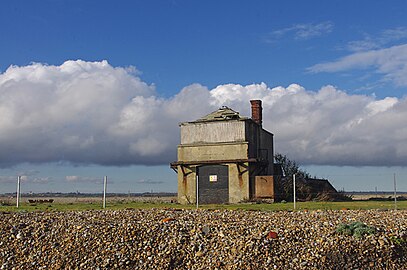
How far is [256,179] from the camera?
3200 cm

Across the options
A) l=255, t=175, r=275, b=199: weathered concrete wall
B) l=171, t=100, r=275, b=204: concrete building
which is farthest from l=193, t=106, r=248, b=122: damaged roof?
l=255, t=175, r=275, b=199: weathered concrete wall

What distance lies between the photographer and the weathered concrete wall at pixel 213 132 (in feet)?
109

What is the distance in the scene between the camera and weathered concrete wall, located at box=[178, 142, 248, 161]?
33000mm

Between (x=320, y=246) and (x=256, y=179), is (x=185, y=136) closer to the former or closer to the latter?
(x=256, y=179)

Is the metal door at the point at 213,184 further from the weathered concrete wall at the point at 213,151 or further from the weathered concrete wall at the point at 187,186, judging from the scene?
the weathered concrete wall at the point at 213,151

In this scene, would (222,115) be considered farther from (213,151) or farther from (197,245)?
(197,245)

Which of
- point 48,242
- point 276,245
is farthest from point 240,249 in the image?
point 48,242

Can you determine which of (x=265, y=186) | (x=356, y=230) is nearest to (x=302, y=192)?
(x=265, y=186)

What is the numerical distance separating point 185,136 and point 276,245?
24286 millimetres

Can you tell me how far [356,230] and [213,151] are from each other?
22.6m

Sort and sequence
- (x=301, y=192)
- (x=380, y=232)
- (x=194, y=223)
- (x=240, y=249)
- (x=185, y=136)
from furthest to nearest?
(x=185, y=136) → (x=301, y=192) → (x=194, y=223) → (x=380, y=232) → (x=240, y=249)

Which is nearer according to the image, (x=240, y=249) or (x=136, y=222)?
(x=240, y=249)

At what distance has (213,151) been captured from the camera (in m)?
33.8

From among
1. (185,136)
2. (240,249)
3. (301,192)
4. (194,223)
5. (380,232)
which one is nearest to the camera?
(240,249)
